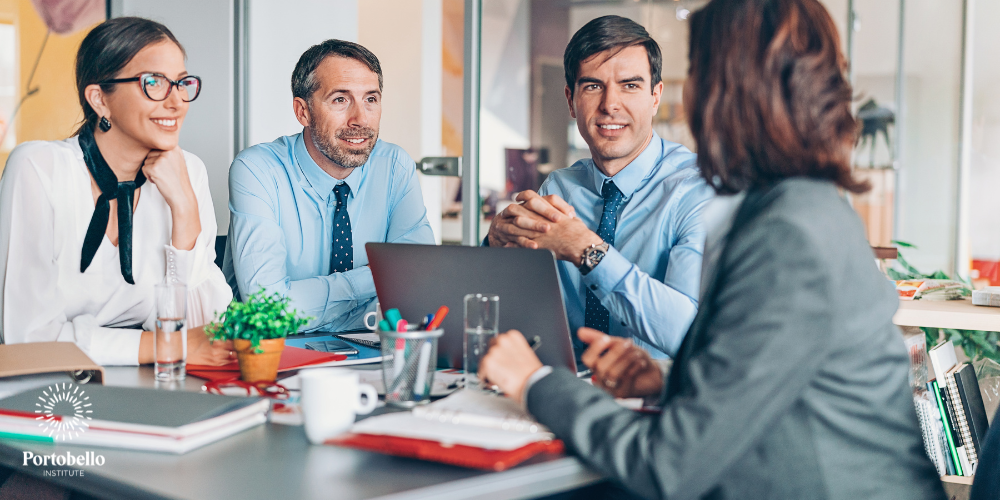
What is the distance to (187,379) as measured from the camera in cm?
138

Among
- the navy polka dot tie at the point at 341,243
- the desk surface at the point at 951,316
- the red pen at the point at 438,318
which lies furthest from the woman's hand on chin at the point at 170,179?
the desk surface at the point at 951,316

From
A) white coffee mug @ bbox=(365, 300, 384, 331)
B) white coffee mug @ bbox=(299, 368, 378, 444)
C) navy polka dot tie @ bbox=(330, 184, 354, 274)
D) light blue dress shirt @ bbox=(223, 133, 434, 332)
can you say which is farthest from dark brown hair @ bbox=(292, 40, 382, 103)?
white coffee mug @ bbox=(299, 368, 378, 444)

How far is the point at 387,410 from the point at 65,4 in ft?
8.67

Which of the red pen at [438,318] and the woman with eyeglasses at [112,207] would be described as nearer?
the red pen at [438,318]

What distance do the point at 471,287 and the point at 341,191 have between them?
4.35ft

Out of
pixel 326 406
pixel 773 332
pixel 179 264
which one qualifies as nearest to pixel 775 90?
pixel 773 332

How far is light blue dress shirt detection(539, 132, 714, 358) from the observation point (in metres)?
1.75

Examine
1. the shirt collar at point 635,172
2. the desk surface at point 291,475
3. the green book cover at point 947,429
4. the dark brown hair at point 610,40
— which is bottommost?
the green book cover at point 947,429

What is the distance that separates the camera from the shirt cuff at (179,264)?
76.2 inches

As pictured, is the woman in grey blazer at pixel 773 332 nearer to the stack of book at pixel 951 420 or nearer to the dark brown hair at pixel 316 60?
the stack of book at pixel 951 420

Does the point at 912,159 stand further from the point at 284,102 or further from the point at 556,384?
the point at 556,384

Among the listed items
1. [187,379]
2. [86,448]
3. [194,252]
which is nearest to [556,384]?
[86,448]

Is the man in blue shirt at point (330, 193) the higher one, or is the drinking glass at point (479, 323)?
the man in blue shirt at point (330, 193)

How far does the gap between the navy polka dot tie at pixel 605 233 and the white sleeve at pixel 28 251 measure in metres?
1.19
